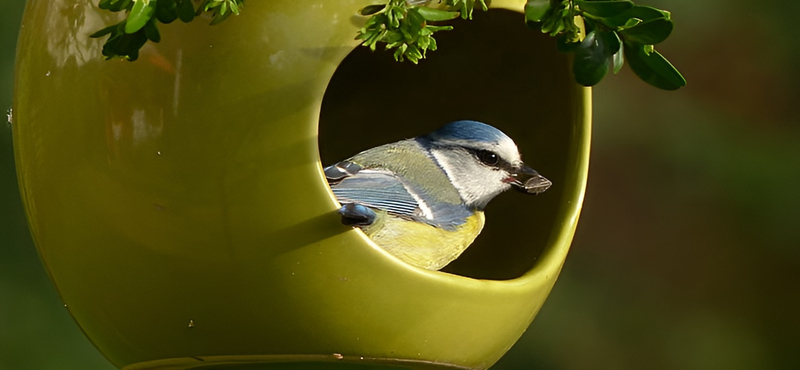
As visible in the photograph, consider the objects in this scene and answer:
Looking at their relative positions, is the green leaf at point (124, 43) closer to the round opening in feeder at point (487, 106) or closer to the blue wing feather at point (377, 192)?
the blue wing feather at point (377, 192)

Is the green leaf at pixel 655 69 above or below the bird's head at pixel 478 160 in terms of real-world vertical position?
above

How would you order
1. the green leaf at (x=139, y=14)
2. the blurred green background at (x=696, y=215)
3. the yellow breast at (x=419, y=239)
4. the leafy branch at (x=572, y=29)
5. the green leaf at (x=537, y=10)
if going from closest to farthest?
the green leaf at (x=139, y=14)
the leafy branch at (x=572, y=29)
the green leaf at (x=537, y=10)
the yellow breast at (x=419, y=239)
the blurred green background at (x=696, y=215)

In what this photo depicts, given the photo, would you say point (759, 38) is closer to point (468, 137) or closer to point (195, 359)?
point (468, 137)

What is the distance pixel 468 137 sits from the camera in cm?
220

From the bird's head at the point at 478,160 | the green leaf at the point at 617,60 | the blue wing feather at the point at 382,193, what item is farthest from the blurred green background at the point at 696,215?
the green leaf at the point at 617,60

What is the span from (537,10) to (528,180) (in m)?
0.53

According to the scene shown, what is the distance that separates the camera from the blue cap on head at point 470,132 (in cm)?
219

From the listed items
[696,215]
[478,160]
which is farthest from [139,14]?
[696,215]

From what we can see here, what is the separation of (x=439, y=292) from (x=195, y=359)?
40cm

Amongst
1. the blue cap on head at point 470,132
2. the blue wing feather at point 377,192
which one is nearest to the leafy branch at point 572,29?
the blue wing feather at point 377,192

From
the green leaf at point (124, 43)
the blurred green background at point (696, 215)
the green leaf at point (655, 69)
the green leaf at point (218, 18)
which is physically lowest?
the blurred green background at point (696, 215)

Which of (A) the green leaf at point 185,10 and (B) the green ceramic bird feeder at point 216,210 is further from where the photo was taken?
(B) the green ceramic bird feeder at point 216,210

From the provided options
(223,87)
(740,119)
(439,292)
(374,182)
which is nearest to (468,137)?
(374,182)

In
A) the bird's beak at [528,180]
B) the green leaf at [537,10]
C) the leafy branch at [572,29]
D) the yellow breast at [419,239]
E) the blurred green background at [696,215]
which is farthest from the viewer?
the blurred green background at [696,215]
